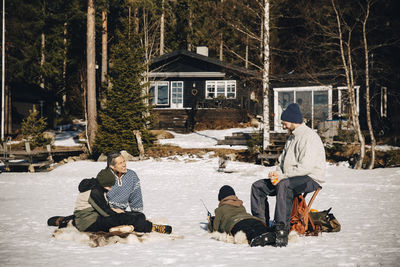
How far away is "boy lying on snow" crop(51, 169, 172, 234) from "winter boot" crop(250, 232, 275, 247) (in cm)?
169

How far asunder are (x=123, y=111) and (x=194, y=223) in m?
13.8

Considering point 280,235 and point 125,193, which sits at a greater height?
point 125,193

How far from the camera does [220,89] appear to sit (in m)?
33.0

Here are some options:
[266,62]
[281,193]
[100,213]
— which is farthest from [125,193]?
[266,62]

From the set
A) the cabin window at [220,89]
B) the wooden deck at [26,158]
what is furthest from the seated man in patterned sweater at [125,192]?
the cabin window at [220,89]

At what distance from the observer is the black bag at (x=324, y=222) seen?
6.56 metres

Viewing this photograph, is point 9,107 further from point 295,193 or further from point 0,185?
point 295,193

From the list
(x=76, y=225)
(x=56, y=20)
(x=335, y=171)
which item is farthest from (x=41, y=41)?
(x=76, y=225)

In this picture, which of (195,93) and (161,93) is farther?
(161,93)

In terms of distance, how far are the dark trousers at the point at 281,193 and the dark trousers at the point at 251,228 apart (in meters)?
0.22

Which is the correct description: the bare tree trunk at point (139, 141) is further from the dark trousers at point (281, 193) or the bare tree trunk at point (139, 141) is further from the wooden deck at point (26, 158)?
the dark trousers at point (281, 193)

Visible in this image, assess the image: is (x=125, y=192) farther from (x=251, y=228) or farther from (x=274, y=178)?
(x=274, y=178)

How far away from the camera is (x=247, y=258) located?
204 inches

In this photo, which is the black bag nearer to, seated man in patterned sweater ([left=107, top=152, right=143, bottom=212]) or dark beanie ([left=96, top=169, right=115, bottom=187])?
seated man in patterned sweater ([left=107, top=152, right=143, bottom=212])
